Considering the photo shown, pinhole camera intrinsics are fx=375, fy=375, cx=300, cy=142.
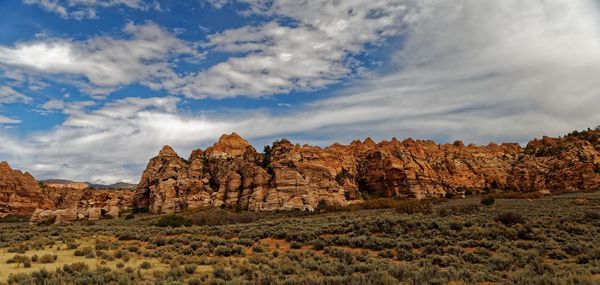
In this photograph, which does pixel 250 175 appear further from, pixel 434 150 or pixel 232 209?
pixel 434 150

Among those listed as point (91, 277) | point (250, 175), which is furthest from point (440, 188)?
point (91, 277)

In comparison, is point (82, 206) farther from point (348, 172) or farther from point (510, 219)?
point (510, 219)

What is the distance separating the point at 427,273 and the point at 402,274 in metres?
0.81

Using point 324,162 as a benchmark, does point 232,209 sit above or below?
below

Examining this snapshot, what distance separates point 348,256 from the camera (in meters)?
16.7

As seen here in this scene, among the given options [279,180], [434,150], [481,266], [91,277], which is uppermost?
[434,150]

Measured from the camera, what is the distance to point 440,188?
80188 millimetres

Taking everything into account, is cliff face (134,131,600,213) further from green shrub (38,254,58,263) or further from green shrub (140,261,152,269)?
green shrub (140,261,152,269)

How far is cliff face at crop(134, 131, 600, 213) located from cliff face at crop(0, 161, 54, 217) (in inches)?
659

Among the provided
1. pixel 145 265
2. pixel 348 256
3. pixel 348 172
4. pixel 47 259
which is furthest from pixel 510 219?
pixel 348 172

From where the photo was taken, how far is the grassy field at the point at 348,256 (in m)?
12.3

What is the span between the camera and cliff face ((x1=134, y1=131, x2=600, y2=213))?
6319cm

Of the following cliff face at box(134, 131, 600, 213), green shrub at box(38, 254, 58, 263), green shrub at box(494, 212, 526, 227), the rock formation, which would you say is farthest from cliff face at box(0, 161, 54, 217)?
green shrub at box(494, 212, 526, 227)

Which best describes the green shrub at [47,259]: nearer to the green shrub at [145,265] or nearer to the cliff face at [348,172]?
the green shrub at [145,265]
